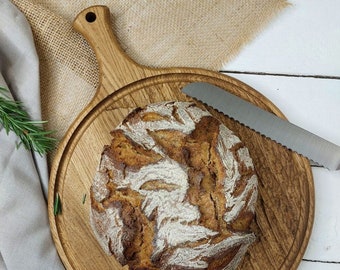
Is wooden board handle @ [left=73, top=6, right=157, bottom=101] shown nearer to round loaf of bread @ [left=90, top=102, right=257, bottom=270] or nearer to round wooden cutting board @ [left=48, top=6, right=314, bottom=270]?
round wooden cutting board @ [left=48, top=6, right=314, bottom=270]

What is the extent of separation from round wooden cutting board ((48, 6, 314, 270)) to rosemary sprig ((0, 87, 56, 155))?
0.07 m

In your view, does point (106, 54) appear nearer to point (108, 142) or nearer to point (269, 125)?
point (108, 142)

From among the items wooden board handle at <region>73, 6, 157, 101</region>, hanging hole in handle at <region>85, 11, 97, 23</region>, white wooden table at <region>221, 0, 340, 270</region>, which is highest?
white wooden table at <region>221, 0, 340, 270</region>

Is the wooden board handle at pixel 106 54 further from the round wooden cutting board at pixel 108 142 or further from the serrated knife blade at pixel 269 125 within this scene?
the serrated knife blade at pixel 269 125

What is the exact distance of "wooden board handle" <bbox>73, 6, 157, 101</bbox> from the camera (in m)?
2.10

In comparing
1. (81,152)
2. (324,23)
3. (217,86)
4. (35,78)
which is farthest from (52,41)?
(324,23)

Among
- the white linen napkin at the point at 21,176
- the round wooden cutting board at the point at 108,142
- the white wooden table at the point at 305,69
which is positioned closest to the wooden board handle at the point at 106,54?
the round wooden cutting board at the point at 108,142

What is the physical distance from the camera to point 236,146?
6.14ft

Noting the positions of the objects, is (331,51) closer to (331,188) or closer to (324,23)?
(324,23)

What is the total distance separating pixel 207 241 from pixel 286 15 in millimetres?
900

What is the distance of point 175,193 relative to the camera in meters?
1.80

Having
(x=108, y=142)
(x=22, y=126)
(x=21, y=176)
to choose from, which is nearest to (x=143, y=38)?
Answer: (x=108, y=142)

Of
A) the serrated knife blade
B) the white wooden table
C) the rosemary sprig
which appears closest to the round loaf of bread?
the serrated knife blade

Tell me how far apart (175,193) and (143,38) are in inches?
Answer: 26.2
